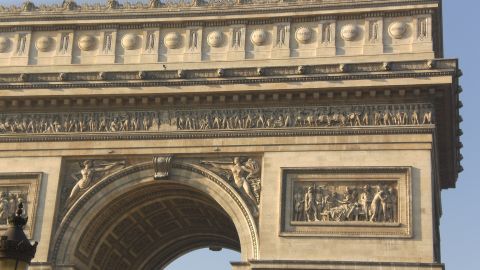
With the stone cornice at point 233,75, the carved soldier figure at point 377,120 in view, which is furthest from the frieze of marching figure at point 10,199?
the carved soldier figure at point 377,120

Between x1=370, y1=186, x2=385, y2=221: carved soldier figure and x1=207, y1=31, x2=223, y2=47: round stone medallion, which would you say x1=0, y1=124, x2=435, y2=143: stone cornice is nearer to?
x1=370, y1=186, x2=385, y2=221: carved soldier figure

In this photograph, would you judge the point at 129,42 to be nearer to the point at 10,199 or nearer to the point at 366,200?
the point at 10,199

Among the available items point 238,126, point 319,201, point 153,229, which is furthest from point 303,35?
point 153,229

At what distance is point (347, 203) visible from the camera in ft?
70.2

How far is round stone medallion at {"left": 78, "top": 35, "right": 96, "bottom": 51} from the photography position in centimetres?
2469

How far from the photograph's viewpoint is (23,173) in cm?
2328

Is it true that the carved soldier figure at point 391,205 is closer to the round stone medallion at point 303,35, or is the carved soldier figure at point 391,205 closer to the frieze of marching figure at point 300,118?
the frieze of marching figure at point 300,118

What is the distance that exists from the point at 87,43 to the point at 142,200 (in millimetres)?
4863

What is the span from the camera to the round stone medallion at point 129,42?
24500 millimetres

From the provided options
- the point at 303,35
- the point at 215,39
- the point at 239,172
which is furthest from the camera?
the point at 215,39

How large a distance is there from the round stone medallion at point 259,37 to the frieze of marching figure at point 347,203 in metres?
4.52

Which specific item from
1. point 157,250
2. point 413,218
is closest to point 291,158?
point 413,218

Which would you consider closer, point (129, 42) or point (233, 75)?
point (233, 75)

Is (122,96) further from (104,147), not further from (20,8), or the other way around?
(20,8)
